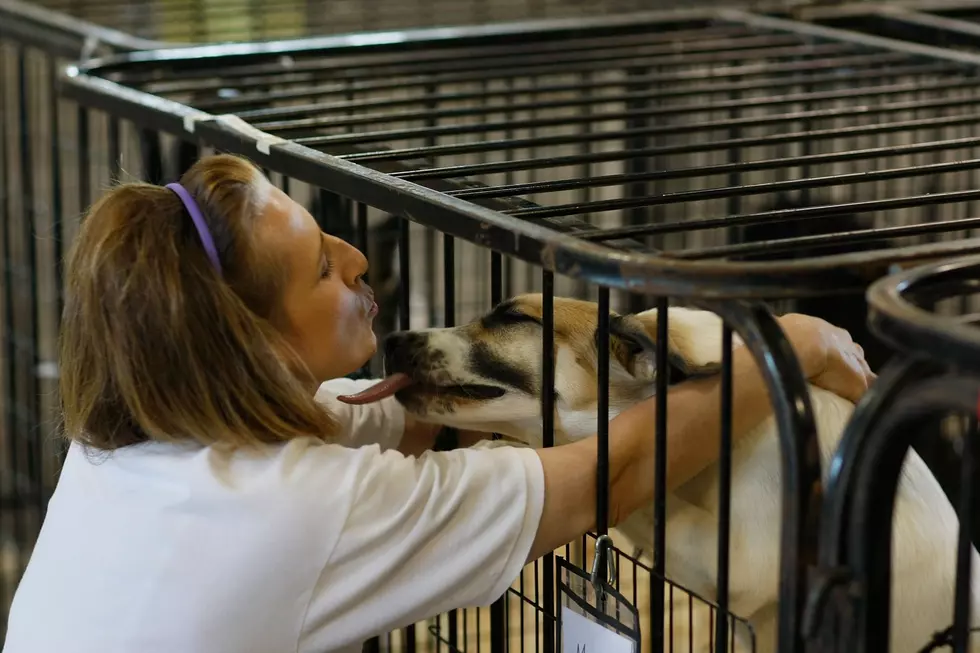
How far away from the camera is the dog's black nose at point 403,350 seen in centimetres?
146

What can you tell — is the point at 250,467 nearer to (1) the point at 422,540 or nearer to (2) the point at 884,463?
(1) the point at 422,540

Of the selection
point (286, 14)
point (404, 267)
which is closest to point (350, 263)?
point (404, 267)

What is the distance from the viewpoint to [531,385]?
1.48 m

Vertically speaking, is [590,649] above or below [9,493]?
above

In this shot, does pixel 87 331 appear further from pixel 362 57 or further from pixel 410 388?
pixel 362 57

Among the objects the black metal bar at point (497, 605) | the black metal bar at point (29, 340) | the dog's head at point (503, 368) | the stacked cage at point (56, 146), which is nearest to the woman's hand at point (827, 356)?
the dog's head at point (503, 368)

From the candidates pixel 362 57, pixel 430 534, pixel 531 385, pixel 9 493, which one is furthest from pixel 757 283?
pixel 9 493

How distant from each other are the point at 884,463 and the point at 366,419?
2.56 ft

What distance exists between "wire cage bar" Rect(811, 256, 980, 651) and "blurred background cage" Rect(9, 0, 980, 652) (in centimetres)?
3

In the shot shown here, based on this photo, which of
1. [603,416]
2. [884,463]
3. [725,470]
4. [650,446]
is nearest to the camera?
[884,463]

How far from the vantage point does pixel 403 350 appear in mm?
1461

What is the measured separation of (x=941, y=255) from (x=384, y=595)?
0.53m

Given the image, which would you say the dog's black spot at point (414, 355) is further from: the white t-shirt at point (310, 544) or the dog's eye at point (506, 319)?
the white t-shirt at point (310, 544)

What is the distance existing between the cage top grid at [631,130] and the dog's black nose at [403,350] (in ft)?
0.52
